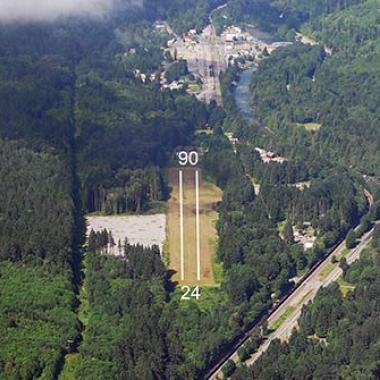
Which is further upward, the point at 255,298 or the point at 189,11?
the point at 189,11

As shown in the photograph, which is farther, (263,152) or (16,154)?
(263,152)

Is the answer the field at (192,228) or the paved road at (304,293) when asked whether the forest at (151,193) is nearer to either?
the paved road at (304,293)

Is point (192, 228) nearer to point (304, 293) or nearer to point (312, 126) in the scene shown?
point (304, 293)

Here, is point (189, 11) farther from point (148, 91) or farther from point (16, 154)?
point (16, 154)

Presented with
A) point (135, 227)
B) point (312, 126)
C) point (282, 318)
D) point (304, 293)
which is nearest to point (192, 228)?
point (135, 227)

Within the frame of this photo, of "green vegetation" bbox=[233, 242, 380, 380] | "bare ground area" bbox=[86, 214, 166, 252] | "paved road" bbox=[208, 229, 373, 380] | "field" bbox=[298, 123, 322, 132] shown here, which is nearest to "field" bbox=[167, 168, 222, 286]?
"bare ground area" bbox=[86, 214, 166, 252]

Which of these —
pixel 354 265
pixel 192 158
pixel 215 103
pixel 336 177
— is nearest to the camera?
pixel 354 265

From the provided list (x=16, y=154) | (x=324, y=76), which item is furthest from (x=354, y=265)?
(x=324, y=76)

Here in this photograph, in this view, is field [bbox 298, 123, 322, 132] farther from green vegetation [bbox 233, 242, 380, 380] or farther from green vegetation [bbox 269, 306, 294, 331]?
green vegetation [bbox 269, 306, 294, 331]
